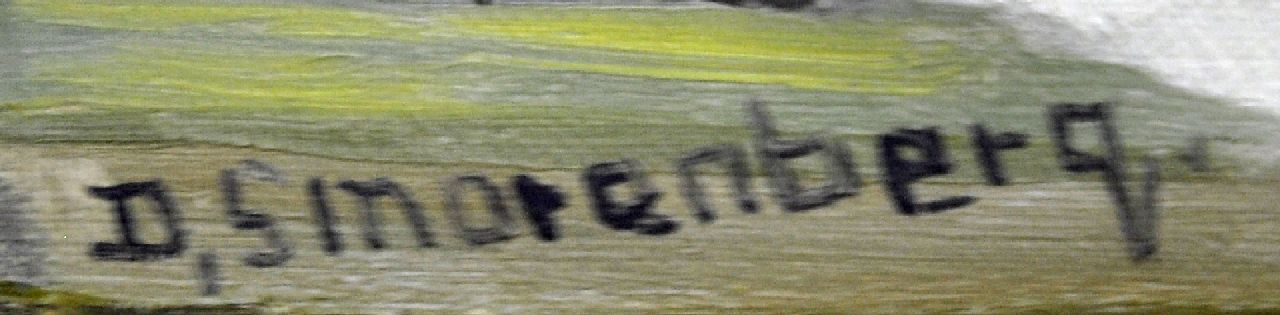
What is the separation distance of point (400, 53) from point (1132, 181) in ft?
1.78

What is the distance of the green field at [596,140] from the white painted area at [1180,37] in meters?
0.01

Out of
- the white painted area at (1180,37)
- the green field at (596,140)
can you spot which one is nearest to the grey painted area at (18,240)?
the green field at (596,140)

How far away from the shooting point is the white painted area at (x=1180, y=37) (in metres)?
0.80

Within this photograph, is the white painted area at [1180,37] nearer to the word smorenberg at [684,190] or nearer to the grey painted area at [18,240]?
the word smorenberg at [684,190]

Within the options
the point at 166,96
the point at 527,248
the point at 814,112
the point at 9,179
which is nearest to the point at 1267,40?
the point at 814,112

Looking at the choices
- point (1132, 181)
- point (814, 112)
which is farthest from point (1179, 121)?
point (814, 112)

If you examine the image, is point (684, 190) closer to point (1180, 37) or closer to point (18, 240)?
point (1180, 37)

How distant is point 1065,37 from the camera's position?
2.64 feet

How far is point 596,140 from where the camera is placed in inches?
31.7

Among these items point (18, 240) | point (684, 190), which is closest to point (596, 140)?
point (684, 190)

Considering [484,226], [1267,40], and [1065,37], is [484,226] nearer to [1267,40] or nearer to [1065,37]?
[1065,37]

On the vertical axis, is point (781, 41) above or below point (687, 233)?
above

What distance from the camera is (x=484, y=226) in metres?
0.81

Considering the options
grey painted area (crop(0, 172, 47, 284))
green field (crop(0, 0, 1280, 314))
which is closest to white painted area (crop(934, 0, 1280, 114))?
green field (crop(0, 0, 1280, 314))
